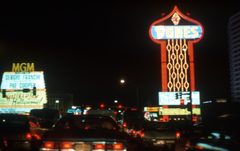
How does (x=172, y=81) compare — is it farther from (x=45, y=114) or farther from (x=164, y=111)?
(x=45, y=114)

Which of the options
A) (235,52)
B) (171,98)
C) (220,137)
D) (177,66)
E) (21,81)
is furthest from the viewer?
(235,52)

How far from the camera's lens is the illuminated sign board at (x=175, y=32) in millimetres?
51812

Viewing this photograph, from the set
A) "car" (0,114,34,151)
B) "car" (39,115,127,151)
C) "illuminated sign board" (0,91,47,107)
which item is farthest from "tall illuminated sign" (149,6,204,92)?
"car" (39,115,127,151)

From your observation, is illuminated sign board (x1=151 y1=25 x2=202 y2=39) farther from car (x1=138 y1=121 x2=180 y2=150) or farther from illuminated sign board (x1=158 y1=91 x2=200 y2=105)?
car (x1=138 y1=121 x2=180 y2=150)

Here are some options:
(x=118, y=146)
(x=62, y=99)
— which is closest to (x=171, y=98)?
(x=118, y=146)

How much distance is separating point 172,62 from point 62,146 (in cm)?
4670

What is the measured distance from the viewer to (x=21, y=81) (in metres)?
41.7

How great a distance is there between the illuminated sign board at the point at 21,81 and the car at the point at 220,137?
118 feet

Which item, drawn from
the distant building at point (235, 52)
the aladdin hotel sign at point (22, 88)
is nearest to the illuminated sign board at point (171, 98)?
the aladdin hotel sign at point (22, 88)

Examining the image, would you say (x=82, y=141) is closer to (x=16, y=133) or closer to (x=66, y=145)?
(x=66, y=145)

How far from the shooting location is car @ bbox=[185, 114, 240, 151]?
22.2 ft

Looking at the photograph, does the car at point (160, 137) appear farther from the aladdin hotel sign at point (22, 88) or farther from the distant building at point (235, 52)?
the distant building at point (235, 52)

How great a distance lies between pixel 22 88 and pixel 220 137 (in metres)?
37.8

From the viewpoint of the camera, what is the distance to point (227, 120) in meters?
7.34
